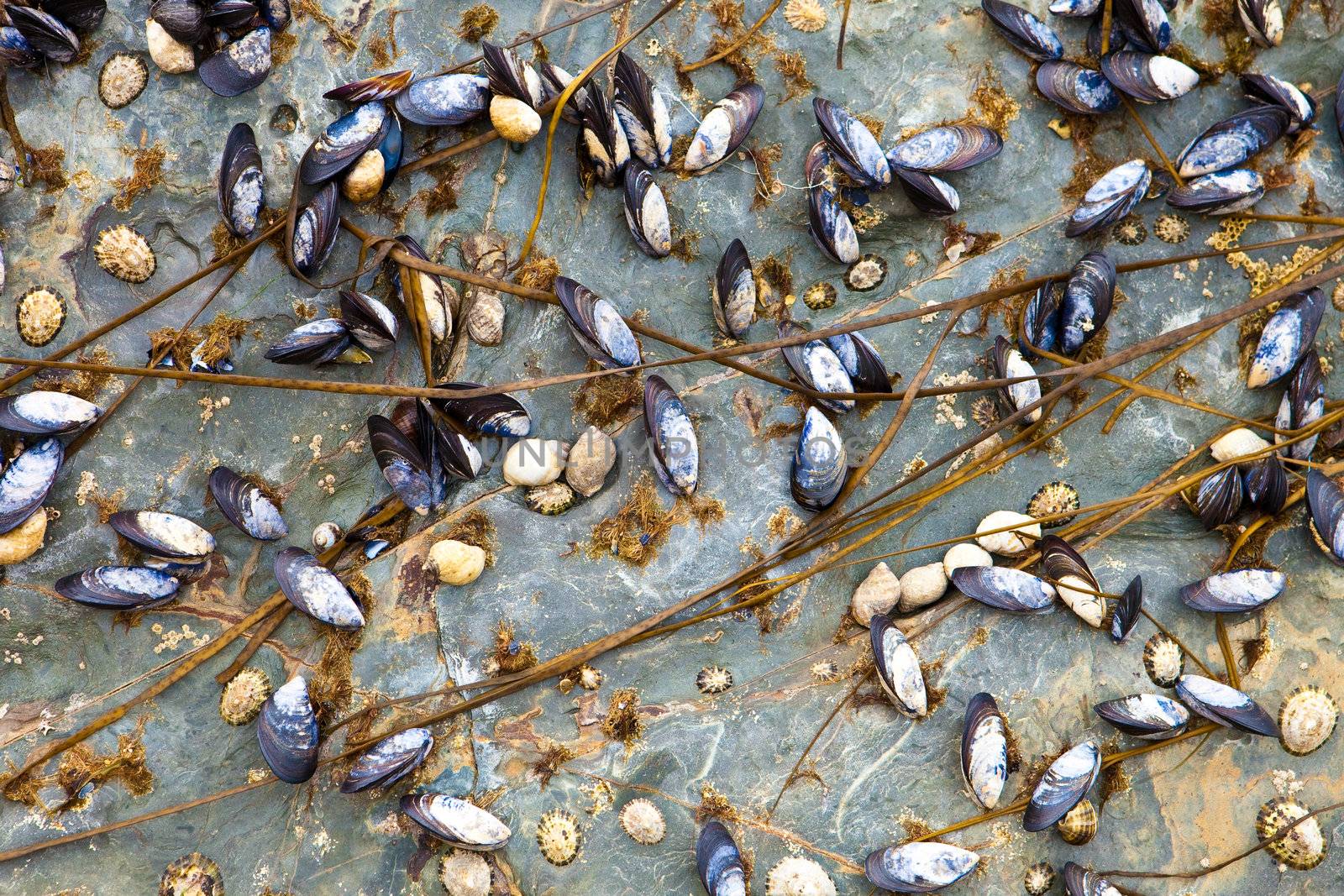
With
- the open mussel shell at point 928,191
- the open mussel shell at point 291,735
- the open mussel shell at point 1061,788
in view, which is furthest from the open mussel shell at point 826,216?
the open mussel shell at point 291,735

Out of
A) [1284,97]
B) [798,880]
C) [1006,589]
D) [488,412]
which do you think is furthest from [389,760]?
[1284,97]

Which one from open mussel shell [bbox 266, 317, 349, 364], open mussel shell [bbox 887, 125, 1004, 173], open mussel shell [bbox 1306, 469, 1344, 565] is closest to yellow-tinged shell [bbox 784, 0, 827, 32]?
open mussel shell [bbox 887, 125, 1004, 173]

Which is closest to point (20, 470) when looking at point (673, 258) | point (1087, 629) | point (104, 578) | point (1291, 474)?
point (104, 578)

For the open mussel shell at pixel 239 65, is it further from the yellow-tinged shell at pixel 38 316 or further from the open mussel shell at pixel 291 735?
the open mussel shell at pixel 291 735

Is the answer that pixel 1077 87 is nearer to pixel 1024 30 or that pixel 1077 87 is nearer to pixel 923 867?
pixel 1024 30

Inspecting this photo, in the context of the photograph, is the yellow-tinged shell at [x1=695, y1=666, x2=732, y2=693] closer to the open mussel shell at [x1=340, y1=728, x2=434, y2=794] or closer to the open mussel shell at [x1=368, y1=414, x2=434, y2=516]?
the open mussel shell at [x1=340, y1=728, x2=434, y2=794]

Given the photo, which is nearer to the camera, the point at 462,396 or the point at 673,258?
the point at 462,396

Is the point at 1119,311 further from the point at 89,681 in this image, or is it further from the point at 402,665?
the point at 89,681
